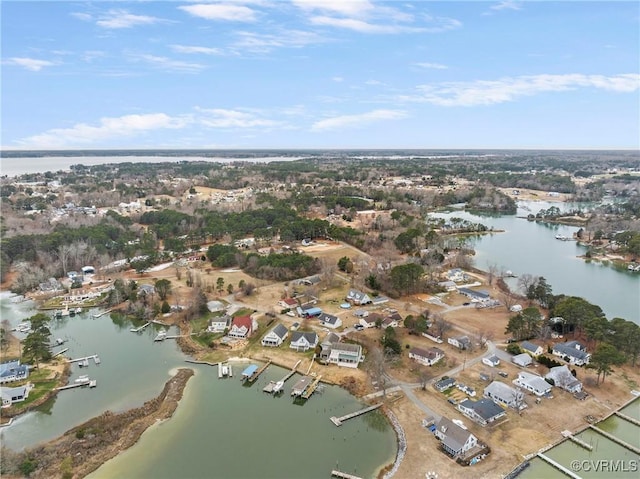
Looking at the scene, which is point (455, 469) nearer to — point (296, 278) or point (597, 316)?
point (597, 316)

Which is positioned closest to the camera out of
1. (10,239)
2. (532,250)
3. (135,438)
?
(135,438)

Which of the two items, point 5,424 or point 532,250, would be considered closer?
point 5,424

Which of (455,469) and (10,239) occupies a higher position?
(10,239)

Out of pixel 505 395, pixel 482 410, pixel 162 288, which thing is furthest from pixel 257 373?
pixel 162 288

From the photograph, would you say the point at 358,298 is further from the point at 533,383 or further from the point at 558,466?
the point at 558,466

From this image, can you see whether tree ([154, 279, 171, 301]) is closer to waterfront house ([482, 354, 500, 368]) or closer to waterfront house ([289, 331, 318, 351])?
waterfront house ([289, 331, 318, 351])

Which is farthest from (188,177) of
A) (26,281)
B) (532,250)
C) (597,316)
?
(597,316)
